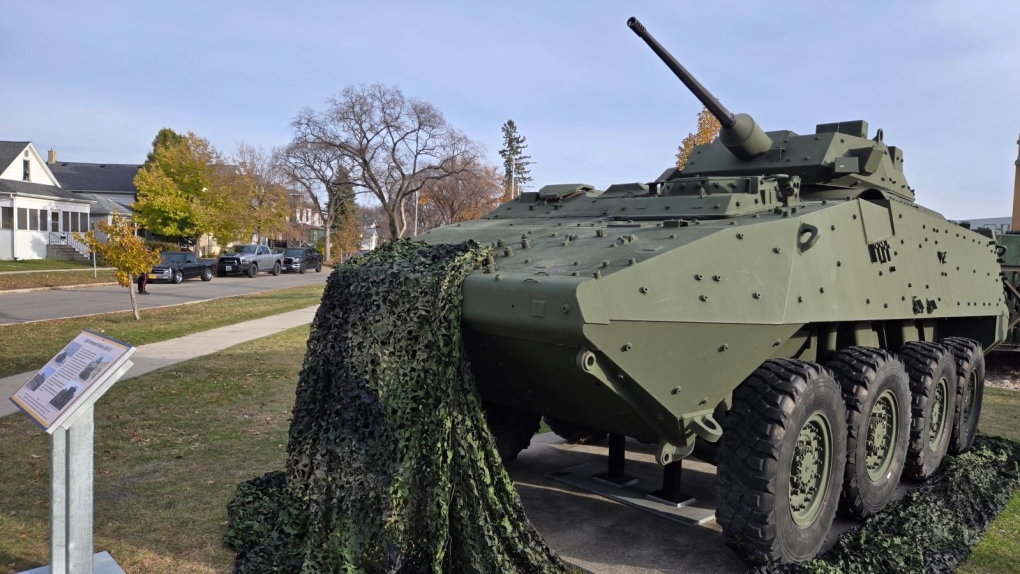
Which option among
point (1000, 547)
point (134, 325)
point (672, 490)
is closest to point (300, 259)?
point (134, 325)

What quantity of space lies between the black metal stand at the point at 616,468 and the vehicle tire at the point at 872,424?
1.45m

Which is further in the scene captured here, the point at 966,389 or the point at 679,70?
the point at 966,389

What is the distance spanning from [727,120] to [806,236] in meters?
1.69

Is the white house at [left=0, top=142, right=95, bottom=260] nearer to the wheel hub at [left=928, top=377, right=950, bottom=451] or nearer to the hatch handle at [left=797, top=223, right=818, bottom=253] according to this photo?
the wheel hub at [left=928, top=377, right=950, bottom=451]

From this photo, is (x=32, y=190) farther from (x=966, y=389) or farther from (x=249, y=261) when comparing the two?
(x=966, y=389)

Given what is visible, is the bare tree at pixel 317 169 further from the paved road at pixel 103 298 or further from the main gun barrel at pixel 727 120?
the main gun barrel at pixel 727 120

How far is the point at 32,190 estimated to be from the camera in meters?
37.2

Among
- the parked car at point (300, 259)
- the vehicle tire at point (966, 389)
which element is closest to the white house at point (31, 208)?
the parked car at point (300, 259)

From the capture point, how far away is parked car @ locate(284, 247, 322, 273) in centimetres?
3775

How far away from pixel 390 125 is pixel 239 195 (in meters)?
18.0

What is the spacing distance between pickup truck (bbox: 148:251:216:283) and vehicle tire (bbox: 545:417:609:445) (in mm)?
22814

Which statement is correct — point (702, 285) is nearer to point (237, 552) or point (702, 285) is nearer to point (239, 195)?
point (237, 552)

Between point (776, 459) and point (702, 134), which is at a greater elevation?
point (702, 134)

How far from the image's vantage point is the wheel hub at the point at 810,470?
4.48m
